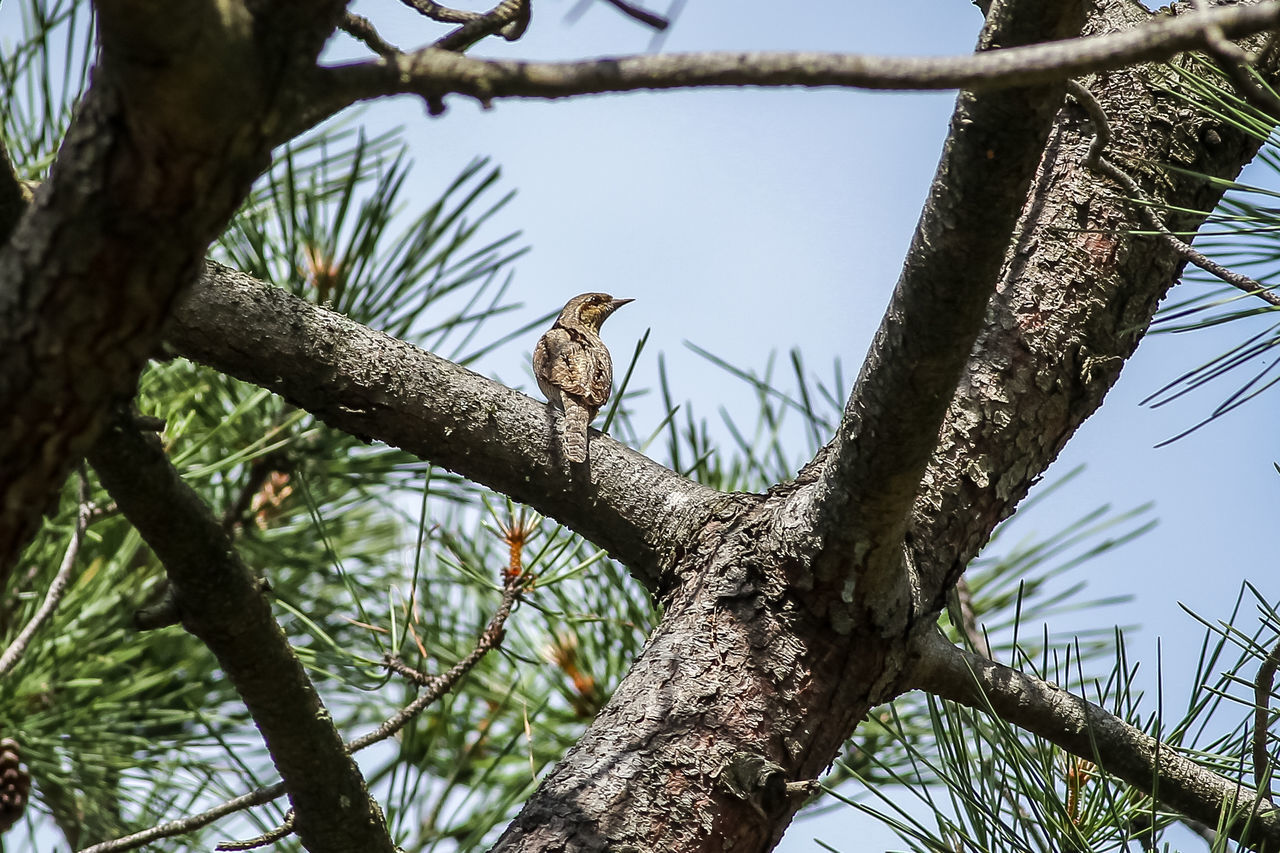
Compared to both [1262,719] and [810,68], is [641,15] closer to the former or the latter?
[810,68]

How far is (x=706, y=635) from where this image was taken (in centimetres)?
179

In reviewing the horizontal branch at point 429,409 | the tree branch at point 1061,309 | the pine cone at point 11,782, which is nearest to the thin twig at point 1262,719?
the tree branch at point 1061,309

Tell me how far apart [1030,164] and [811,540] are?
707mm

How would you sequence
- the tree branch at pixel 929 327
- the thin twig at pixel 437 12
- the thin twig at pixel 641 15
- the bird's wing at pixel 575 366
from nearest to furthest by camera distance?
the thin twig at pixel 641 15, the tree branch at pixel 929 327, the thin twig at pixel 437 12, the bird's wing at pixel 575 366

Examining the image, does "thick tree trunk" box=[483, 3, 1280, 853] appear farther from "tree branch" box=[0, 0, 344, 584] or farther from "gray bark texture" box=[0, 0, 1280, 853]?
"tree branch" box=[0, 0, 344, 584]

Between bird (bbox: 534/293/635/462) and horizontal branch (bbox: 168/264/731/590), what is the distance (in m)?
0.82

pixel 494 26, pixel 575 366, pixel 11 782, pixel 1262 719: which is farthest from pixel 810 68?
pixel 11 782

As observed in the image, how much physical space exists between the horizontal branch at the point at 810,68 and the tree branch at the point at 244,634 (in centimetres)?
66

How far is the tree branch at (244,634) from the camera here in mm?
1312

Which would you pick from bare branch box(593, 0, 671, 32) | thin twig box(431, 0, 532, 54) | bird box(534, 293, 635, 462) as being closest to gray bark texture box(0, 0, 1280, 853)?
bare branch box(593, 0, 671, 32)

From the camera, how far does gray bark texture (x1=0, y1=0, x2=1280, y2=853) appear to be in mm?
1387

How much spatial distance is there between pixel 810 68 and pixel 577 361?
318cm

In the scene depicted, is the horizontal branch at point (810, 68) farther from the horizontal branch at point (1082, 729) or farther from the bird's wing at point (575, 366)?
the bird's wing at point (575, 366)

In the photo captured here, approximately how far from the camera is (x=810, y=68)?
2.46 feet
